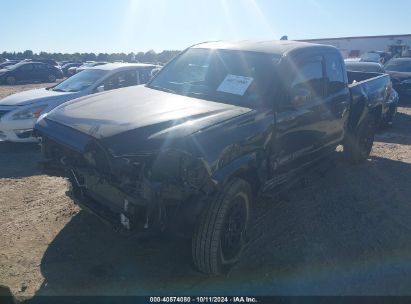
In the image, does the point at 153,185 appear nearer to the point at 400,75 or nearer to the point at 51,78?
the point at 400,75

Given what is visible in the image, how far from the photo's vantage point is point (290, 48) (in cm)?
437

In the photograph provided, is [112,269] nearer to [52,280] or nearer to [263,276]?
[52,280]

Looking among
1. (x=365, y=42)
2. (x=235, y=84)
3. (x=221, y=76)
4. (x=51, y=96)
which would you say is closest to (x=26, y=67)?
(x=51, y=96)

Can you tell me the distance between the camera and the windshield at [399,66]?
1451 centimetres

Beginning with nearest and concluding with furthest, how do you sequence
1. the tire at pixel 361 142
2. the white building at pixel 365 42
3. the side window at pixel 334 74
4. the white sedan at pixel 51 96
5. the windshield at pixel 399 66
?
1. the side window at pixel 334 74
2. the tire at pixel 361 142
3. the white sedan at pixel 51 96
4. the windshield at pixel 399 66
5. the white building at pixel 365 42

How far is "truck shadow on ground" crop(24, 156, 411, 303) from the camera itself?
10.7ft

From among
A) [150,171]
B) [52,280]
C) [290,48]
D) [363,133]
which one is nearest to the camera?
[150,171]

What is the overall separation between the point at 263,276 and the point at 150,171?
1481mm

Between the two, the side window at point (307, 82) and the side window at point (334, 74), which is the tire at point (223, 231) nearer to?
the side window at point (307, 82)

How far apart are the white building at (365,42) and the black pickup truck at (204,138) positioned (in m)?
33.0

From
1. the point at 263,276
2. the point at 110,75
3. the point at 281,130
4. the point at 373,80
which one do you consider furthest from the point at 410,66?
the point at 263,276

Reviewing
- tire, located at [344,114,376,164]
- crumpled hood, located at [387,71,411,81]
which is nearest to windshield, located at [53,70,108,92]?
tire, located at [344,114,376,164]

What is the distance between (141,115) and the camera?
332cm

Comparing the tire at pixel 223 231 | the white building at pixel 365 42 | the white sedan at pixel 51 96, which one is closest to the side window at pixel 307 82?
the tire at pixel 223 231
